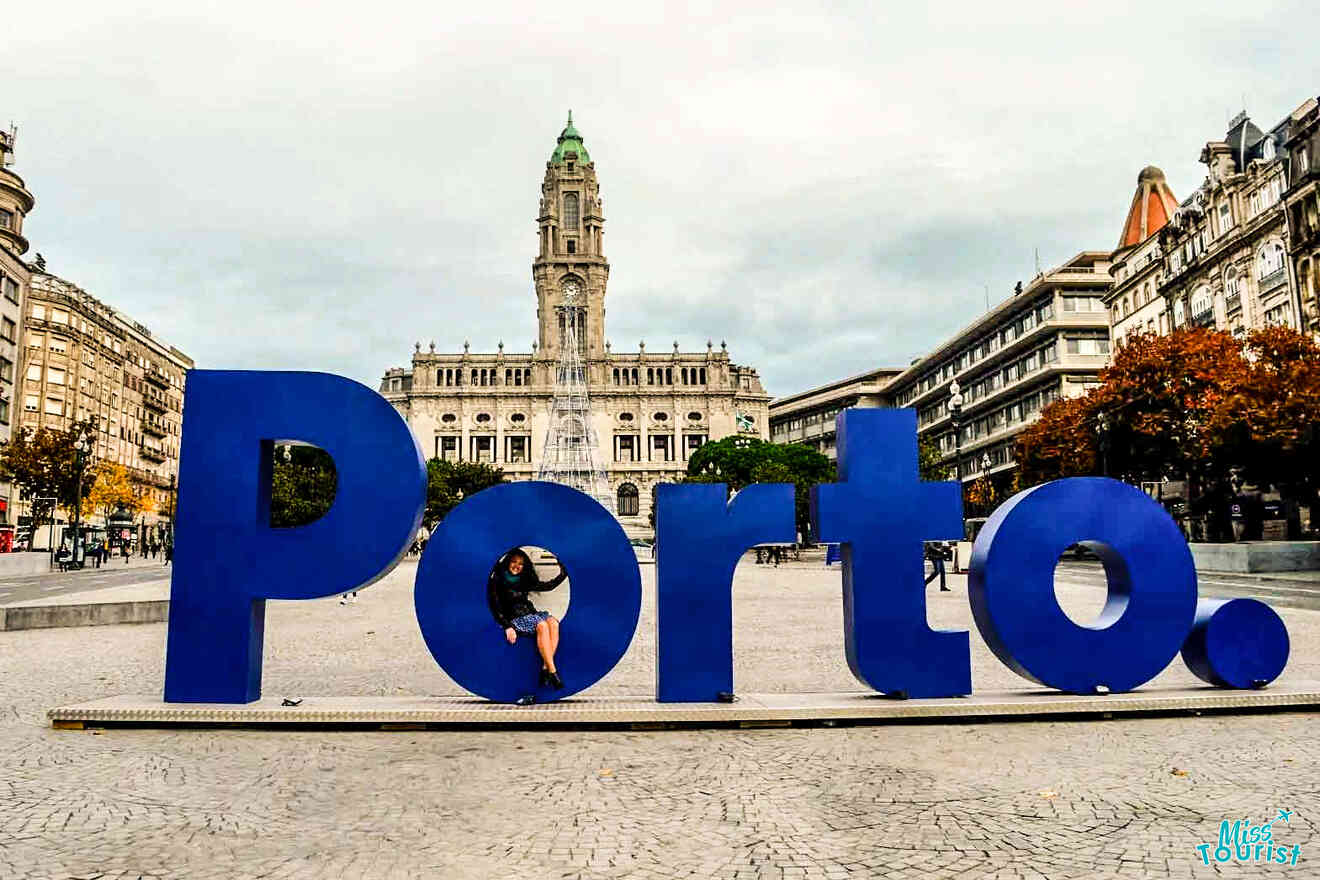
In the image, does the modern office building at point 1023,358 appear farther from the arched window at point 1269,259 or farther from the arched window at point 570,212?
the arched window at point 570,212

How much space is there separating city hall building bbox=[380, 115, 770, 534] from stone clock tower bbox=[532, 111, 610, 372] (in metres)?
0.14

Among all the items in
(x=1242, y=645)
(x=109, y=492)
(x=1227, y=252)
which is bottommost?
(x=1242, y=645)

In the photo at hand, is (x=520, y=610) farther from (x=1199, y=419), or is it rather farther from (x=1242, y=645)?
(x=1199, y=419)

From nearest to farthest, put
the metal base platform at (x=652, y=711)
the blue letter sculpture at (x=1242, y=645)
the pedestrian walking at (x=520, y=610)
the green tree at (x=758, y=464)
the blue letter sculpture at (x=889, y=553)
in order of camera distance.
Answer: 1. the metal base platform at (x=652, y=711)
2. the pedestrian walking at (x=520, y=610)
3. the blue letter sculpture at (x=889, y=553)
4. the blue letter sculpture at (x=1242, y=645)
5. the green tree at (x=758, y=464)

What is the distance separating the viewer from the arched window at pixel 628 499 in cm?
11644

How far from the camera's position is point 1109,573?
8773mm

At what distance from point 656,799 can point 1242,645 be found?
633 centimetres

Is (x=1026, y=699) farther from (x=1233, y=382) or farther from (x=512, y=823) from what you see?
(x=1233, y=382)

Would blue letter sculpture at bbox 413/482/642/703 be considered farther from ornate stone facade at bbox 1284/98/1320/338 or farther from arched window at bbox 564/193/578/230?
arched window at bbox 564/193/578/230

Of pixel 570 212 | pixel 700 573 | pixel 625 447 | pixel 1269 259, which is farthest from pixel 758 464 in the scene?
pixel 700 573

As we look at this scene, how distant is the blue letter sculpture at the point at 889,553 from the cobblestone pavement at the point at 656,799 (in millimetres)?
682

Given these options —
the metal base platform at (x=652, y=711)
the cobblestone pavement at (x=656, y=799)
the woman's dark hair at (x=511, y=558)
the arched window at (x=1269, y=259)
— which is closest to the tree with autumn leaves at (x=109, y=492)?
the metal base platform at (x=652, y=711)

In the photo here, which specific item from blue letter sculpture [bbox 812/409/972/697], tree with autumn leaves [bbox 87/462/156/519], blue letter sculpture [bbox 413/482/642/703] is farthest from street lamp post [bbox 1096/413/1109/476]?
tree with autumn leaves [bbox 87/462/156/519]

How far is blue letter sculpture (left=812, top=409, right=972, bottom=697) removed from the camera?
8.46 metres
